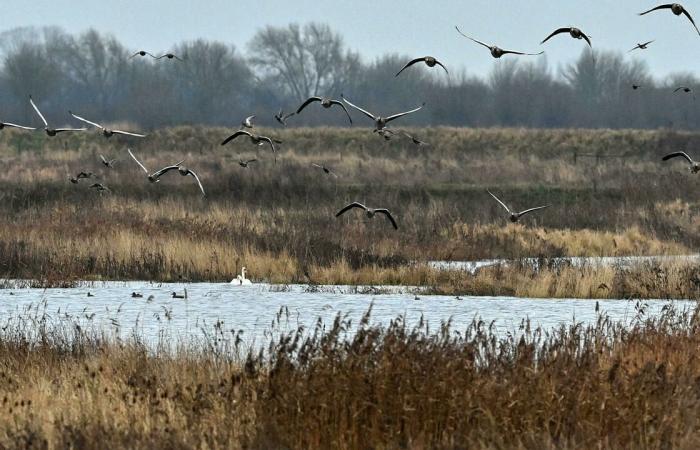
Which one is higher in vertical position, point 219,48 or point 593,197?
point 219,48

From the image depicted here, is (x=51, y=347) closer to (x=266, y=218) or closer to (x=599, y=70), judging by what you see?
(x=266, y=218)

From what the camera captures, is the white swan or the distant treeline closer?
the white swan

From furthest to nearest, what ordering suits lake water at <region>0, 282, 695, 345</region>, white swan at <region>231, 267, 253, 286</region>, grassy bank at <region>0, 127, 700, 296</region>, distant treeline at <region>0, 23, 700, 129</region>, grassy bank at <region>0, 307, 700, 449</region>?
distant treeline at <region>0, 23, 700, 129</region> → grassy bank at <region>0, 127, 700, 296</region> → white swan at <region>231, 267, 253, 286</region> → lake water at <region>0, 282, 695, 345</region> → grassy bank at <region>0, 307, 700, 449</region>

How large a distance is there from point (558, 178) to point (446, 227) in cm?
1458

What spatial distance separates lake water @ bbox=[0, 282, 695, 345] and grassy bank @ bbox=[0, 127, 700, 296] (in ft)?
4.27

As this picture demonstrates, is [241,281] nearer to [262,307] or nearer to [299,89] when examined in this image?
[262,307]

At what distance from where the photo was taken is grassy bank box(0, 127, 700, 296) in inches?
925

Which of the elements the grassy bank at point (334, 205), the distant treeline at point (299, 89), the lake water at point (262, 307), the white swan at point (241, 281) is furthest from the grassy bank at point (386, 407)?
the distant treeline at point (299, 89)

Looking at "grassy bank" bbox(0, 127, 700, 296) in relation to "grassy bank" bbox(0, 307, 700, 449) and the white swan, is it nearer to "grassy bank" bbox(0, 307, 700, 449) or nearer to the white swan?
the white swan

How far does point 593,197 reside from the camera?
3891 centimetres

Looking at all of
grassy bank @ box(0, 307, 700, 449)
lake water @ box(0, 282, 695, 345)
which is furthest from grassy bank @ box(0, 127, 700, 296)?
grassy bank @ box(0, 307, 700, 449)

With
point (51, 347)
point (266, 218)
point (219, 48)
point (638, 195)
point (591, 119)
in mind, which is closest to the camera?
point (51, 347)

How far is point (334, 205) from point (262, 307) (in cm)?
1760

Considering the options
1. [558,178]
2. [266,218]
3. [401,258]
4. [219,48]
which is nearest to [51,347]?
[401,258]
